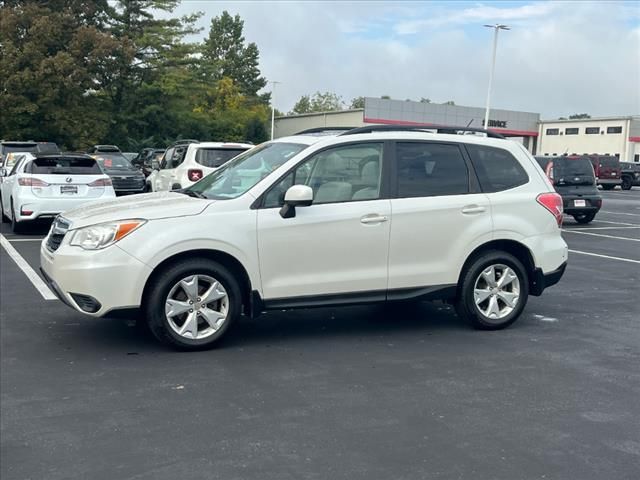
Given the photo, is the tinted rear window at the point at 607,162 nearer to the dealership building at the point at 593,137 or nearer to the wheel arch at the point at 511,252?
the dealership building at the point at 593,137

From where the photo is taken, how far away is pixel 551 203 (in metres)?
7.55

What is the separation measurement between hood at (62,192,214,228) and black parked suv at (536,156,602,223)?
47.6ft

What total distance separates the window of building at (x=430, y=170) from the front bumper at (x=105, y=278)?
2.48 meters

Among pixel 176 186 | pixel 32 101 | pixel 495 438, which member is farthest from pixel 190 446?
pixel 32 101

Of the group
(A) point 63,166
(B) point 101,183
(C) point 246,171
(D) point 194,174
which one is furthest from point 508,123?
(C) point 246,171

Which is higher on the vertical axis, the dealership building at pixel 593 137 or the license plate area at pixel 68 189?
the dealership building at pixel 593 137

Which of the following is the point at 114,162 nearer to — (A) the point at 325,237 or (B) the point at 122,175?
(B) the point at 122,175

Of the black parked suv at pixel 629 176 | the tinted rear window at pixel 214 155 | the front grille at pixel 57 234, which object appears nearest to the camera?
the front grille at pixel 57 234

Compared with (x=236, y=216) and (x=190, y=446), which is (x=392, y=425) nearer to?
(x=190, y=446)

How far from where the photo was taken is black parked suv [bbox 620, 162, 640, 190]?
142ft

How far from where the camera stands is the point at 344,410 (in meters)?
4.98

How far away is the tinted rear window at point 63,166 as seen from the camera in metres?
14.0

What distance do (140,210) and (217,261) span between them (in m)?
0.76

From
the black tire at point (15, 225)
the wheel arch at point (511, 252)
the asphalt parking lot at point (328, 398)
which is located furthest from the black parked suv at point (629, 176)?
the wheel arch at point (511, 252)
